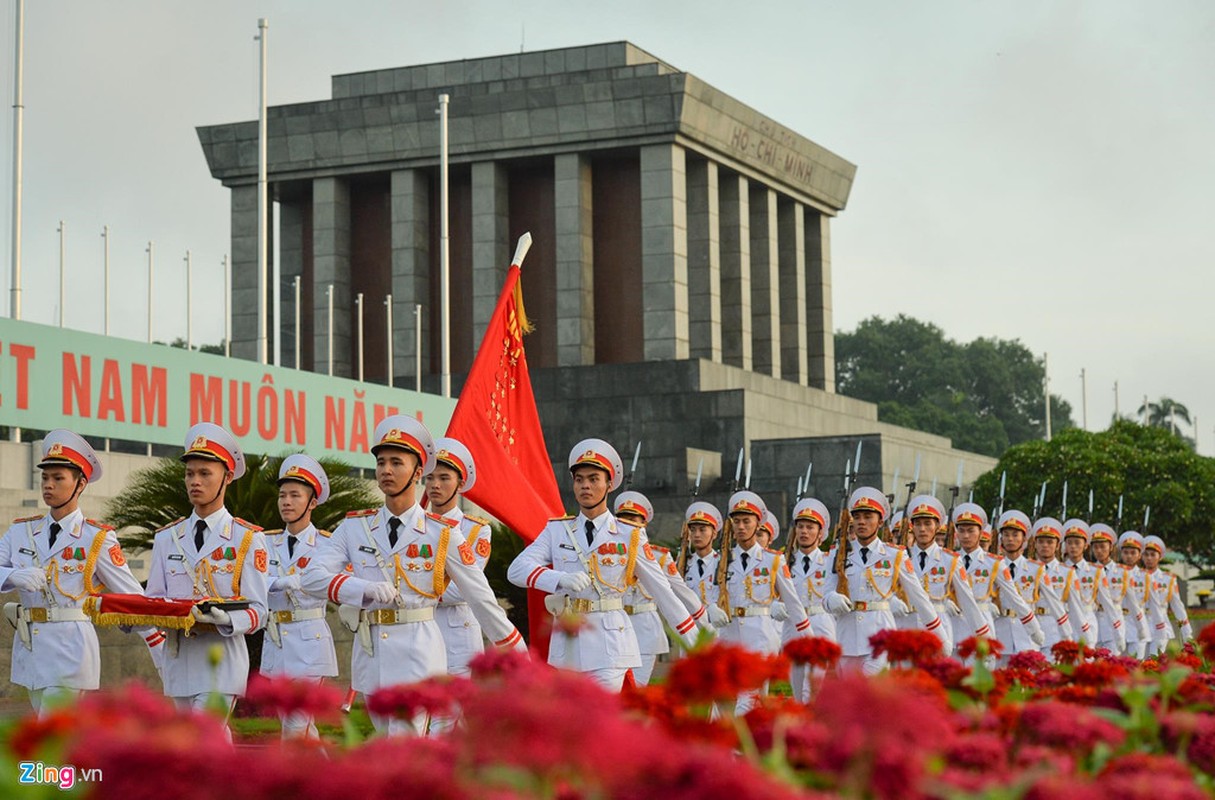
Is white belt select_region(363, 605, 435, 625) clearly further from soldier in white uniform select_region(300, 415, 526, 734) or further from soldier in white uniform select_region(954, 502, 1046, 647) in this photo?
soldier in white uniform select_region(954, 502, 1046, 647)

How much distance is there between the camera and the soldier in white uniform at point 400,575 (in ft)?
29.5

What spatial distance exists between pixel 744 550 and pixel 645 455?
22.9 meters

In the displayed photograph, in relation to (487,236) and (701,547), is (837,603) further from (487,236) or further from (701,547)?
(487,236)

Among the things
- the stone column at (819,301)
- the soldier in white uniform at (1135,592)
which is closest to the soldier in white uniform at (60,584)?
the soldier in white uniform at (1135,592)

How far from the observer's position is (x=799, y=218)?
49.7 meters

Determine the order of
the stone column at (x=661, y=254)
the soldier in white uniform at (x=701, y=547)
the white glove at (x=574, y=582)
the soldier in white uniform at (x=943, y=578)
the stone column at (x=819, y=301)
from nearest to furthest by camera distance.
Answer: the white glove at (x=574, y=582) < the soldier in white uniform at (x=701, y=547) < the soldier in white uniform at (x=943, y=578) < the stone column at (x=661, y=254) < the stone column at (x=819, y=301)

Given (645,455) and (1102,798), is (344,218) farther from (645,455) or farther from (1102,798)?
(1102,798)

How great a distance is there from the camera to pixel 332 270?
4606 centimetres

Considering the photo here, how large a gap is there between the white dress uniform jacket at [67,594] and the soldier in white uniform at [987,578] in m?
9.80

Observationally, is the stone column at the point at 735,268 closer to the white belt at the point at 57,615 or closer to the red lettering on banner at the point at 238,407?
the red lettering on banner at the point at 238,407

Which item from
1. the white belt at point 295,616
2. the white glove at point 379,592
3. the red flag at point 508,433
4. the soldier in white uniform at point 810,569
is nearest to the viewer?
the white glove at point 379,592

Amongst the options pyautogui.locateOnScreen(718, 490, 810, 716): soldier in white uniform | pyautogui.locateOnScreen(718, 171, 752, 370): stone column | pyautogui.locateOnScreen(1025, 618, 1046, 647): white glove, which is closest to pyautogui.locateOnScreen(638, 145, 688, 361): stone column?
pyautogui.locateOnScreen(718, 171, 752, 370): stone column

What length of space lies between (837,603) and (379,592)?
6.25 metres

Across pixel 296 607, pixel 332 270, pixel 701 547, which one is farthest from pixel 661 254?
pixel 296 607
